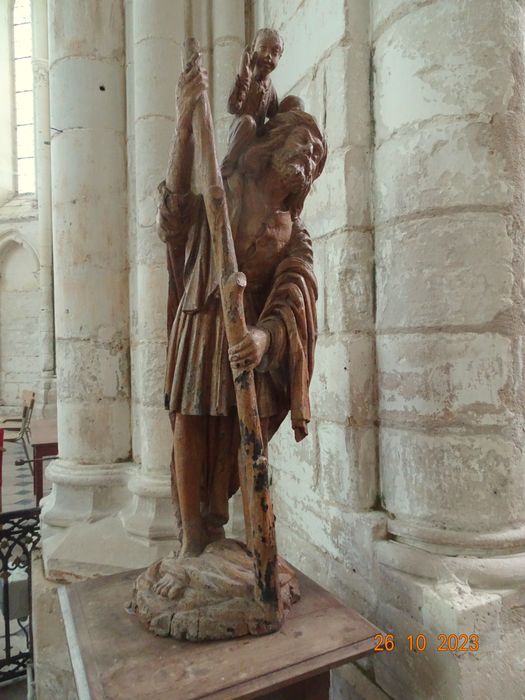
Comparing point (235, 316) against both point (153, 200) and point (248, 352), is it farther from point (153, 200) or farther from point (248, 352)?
point (153, 200)

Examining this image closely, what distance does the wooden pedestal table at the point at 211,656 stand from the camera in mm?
1048

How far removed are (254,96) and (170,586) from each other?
1.23m

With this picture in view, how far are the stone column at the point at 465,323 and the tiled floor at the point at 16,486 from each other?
12.3 feet

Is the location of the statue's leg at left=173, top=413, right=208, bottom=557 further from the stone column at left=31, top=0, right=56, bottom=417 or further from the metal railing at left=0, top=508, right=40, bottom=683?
the stone column at left=31, top=0, right=56, bottom=417

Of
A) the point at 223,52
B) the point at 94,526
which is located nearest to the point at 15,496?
the point at 94,526

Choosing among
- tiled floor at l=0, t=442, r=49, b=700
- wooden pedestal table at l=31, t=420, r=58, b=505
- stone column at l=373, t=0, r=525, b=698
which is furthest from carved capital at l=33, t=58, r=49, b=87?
stone column at l=373, t=0, r=525, b=698

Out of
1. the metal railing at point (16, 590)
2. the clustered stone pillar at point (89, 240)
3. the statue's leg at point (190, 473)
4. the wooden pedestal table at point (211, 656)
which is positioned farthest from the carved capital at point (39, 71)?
the wooden pedestal table at point (211, 656)

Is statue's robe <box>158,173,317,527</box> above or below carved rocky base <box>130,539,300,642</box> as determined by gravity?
above

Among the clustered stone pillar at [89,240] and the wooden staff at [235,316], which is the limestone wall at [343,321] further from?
the clustered stone pillar at [89,240]

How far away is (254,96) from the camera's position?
51.8 inches

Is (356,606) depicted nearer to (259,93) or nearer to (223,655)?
(223,655)

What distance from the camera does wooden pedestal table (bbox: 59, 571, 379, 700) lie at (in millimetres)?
1048

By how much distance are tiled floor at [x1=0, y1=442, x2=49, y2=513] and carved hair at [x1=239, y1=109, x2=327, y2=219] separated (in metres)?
3.86

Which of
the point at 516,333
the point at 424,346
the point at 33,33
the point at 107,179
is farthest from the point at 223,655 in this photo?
the point at 33,33
